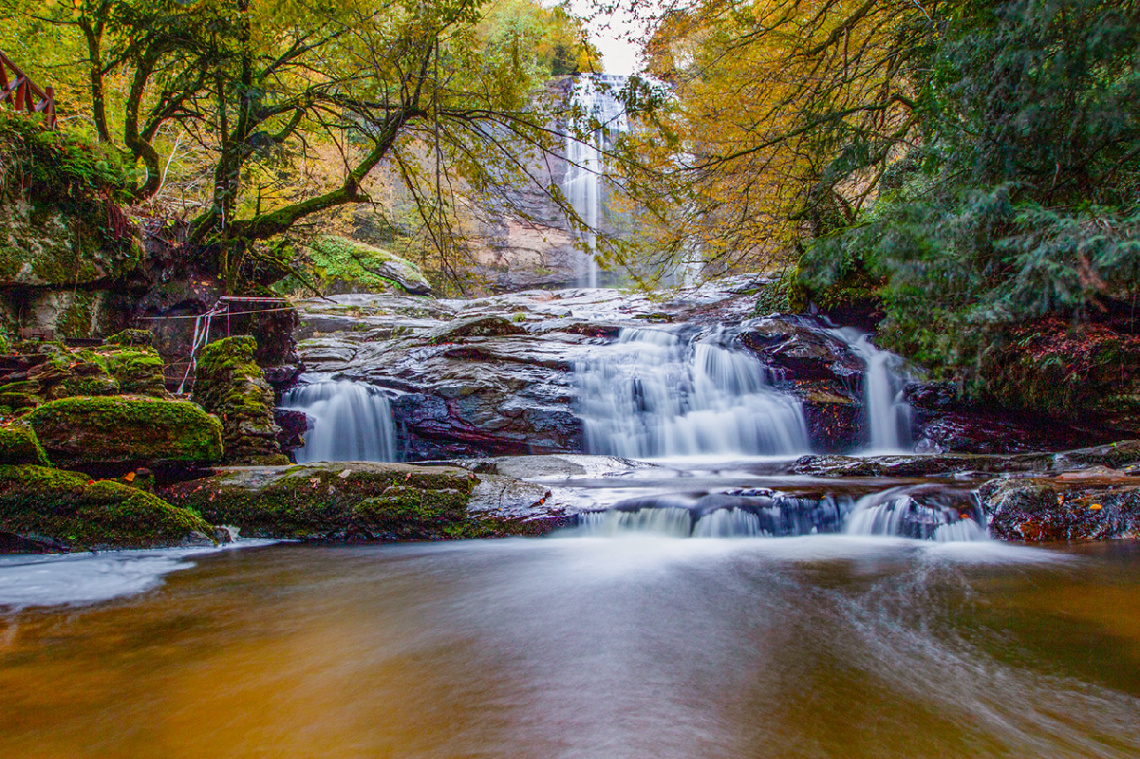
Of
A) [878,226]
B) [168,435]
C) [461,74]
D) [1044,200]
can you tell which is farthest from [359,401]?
[1044,200]

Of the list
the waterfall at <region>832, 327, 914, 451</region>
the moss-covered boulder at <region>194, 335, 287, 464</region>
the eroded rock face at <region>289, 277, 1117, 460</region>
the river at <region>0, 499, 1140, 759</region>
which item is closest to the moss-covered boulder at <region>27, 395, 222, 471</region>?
the river at <region>0, 499, 1140, 759</region>

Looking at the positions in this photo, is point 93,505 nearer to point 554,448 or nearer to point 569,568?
point 569,568

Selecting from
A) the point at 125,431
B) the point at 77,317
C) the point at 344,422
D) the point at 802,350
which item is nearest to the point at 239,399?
the point at 125,431

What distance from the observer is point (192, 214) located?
382 inches

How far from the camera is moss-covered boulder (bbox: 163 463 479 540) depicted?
172 inches

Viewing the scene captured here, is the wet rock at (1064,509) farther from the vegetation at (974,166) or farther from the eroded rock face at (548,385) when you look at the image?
the eroded rock face at (548,385)

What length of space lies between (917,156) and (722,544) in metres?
6.03

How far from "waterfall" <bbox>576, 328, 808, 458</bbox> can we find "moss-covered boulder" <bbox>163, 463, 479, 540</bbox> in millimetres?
4648

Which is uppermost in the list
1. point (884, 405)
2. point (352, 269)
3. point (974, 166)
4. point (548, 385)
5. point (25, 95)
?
point (25, 95)

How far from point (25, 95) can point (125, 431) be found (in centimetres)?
585

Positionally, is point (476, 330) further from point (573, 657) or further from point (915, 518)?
point (573, 657)

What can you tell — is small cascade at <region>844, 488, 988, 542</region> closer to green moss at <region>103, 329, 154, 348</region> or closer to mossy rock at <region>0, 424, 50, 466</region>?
mossy rock at <region>0, 424, 50, 466</region>

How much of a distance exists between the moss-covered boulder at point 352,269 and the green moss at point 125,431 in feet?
20.2

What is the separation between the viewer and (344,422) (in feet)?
27.8
